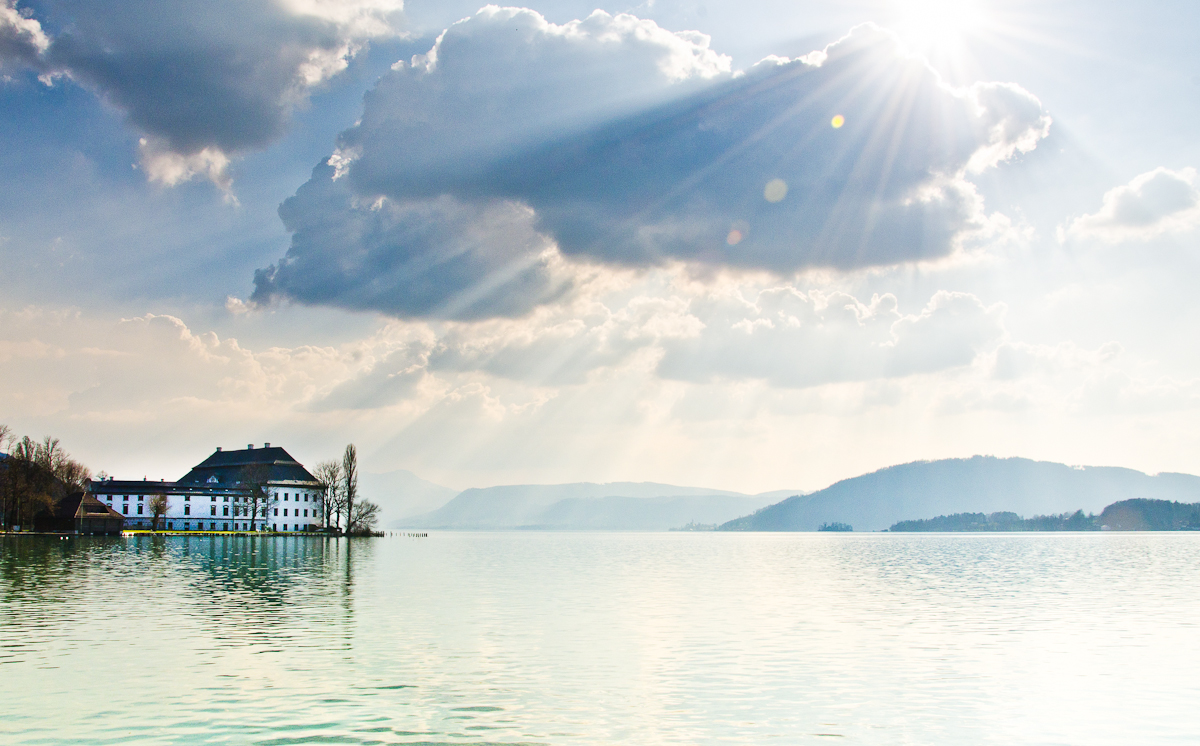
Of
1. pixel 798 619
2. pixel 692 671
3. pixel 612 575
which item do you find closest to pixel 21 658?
pixel 692 671

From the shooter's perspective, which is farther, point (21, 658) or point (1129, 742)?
point (21, 658)

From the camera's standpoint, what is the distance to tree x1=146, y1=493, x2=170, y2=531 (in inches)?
7323

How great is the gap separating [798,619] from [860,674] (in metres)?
14.4

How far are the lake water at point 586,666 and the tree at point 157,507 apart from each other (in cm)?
14413

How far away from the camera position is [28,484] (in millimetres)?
147500

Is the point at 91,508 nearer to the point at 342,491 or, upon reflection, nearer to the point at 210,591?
the point at 342,491

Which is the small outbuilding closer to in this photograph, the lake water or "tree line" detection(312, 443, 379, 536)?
"tree line" detection(312, 443, 379, 536)

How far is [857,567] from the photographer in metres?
90.9

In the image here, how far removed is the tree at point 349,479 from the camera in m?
182

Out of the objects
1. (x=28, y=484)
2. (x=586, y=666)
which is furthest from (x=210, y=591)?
(x=28, y=484)

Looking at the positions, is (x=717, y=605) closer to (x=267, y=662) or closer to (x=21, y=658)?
(x=267, y=662)

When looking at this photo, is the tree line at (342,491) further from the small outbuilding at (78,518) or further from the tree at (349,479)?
the small outbuilding at (78,518)

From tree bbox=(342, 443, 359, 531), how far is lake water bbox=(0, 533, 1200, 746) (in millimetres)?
126222

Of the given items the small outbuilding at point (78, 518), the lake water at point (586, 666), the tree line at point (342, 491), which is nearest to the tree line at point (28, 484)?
the small outbuilding at point (78, 518)
